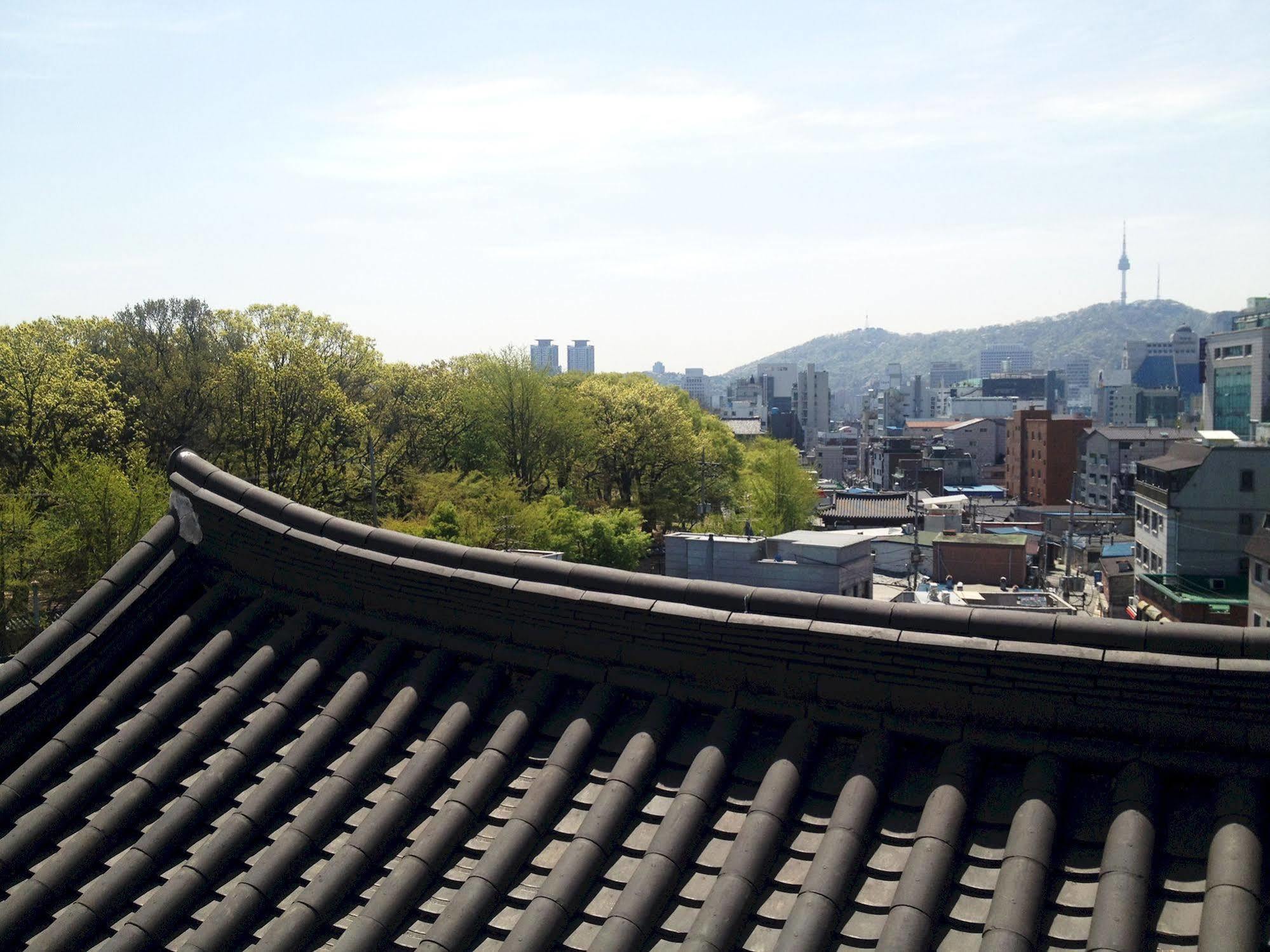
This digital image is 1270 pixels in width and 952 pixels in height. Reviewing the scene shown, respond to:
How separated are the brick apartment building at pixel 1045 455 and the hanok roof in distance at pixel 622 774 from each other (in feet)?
298

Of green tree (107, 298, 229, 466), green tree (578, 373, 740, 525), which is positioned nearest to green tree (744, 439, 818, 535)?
green tree (578, 373, 740, 525)

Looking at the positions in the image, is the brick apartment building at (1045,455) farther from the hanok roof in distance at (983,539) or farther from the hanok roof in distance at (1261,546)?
the hanok roof in distance at (1261,546)

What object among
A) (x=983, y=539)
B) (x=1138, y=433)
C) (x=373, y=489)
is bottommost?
(x=983, y=539)

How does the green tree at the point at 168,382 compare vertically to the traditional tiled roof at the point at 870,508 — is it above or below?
above

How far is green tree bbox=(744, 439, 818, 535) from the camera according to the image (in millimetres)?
61281

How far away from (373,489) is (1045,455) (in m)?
69.9

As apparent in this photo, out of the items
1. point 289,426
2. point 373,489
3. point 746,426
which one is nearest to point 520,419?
point 289,426

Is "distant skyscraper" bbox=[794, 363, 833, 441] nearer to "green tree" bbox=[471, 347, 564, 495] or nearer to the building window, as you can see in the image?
the building window

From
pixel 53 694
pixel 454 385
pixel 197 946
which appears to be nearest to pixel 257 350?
pixel 454 385

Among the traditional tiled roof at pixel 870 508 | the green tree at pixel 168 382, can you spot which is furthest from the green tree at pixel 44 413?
the traditional tiled roof at pixel 870 508

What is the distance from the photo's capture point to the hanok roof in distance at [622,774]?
465 cm

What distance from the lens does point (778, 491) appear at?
213 feet

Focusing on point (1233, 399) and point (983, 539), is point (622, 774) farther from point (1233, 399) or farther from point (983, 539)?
point (1233, 399)

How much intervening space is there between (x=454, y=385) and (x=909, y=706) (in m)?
50.8
